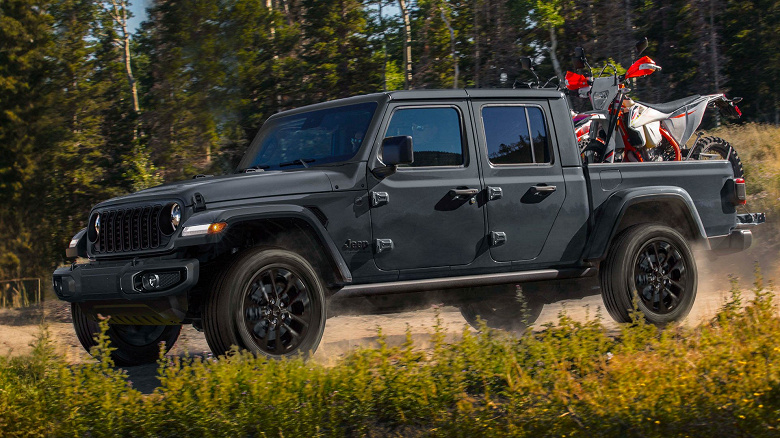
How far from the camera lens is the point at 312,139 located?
666cm

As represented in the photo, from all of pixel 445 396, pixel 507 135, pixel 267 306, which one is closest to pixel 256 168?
pixel 267 306

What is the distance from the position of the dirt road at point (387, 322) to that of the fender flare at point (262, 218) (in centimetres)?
60

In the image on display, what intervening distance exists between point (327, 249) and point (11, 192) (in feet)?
109

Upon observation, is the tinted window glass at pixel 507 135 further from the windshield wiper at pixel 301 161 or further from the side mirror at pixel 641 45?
the side mirror at pixel 641 45

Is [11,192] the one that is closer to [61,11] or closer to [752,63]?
[61,11]

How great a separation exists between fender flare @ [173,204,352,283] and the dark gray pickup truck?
10 millimetres

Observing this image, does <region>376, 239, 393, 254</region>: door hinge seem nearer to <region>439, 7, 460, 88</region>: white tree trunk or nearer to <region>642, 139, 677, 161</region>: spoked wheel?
<region>642, 139, 677, 161</region>: spoked wheel

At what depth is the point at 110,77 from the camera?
3666cm

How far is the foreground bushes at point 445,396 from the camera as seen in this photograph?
437 centimetres

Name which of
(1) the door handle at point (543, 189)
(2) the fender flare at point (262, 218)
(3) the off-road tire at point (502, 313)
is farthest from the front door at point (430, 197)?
(3) the off-road tire at point (502, 313)

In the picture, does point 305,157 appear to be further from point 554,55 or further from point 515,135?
point 554,55

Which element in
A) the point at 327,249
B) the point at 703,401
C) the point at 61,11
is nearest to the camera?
the point at 703,401

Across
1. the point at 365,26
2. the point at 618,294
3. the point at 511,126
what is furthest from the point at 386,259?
the point at 365,26

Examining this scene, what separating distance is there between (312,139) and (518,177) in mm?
1596
